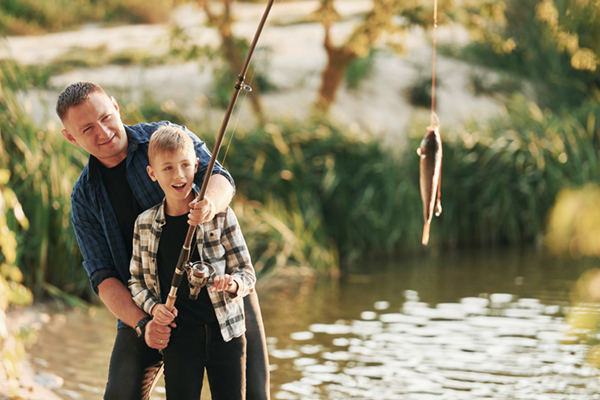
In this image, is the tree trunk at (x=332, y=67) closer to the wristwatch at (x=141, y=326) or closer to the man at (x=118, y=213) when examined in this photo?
the man at (x=118, y=213)

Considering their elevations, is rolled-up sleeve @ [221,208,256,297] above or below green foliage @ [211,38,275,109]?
below

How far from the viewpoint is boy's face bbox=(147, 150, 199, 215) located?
2.23 metres

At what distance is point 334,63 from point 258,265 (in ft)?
19.7

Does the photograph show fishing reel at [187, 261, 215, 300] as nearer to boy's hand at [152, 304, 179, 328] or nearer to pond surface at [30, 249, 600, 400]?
boy's hand at [152, 304, 179, 328]

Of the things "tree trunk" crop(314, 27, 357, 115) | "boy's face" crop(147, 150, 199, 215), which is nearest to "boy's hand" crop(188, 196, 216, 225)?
"boy's face" crop(147, 150, 199, 215)

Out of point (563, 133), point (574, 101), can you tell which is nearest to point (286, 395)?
point (563, 133)

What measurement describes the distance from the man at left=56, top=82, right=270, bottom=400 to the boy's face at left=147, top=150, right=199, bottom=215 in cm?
10

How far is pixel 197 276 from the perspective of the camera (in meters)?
2.21

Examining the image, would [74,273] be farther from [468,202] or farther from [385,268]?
[468,202]

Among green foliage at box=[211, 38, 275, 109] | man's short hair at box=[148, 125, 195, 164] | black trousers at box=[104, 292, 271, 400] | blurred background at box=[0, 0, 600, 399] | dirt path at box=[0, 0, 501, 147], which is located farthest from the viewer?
dirt path at box=[0, 0, 501, 147]

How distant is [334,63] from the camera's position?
485 inches

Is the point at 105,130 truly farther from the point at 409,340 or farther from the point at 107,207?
the point at 409,340

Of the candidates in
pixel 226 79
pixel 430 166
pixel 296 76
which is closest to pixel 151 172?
pixel 430 166

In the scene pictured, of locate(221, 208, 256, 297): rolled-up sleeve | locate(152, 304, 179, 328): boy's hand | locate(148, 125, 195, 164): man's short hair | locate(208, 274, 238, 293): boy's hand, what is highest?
locate(148, 125, 195, 164): man's short hair
